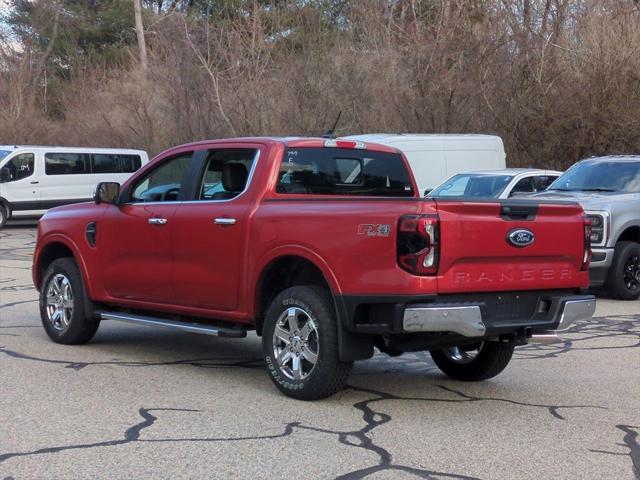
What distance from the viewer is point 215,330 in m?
7.74

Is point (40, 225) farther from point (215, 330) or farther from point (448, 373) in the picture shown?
point (448, 373)

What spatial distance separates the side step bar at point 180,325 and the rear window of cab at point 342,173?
1150 mm

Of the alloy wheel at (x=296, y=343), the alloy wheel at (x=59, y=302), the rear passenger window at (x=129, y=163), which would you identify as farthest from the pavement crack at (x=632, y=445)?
the rear passenger window at (x=129, y=163)

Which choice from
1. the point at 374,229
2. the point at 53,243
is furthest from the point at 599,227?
the point at 374,229

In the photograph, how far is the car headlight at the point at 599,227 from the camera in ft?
42.7

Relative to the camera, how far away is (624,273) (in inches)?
524

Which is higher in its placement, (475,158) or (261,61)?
(261,61)

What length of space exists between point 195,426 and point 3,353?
3200 millimetres

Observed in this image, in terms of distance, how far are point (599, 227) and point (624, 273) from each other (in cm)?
77

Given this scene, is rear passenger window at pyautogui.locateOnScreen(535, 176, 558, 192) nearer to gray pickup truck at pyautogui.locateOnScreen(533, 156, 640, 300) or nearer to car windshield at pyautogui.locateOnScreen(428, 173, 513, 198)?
car windshield at pyautogui.locateOnScreen(428, 173, 513, 198)

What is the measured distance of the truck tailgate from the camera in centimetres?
654

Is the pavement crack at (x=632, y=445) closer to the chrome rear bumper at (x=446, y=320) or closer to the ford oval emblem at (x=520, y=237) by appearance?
the chrome rear bumper at (x=446, y=320)

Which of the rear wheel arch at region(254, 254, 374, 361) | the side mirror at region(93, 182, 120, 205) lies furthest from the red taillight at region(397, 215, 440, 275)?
the side mirror at region(93, 182, 120, 205)

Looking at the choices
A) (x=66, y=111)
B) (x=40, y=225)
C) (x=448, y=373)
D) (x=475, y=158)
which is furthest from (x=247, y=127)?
(x=448, y=373)
